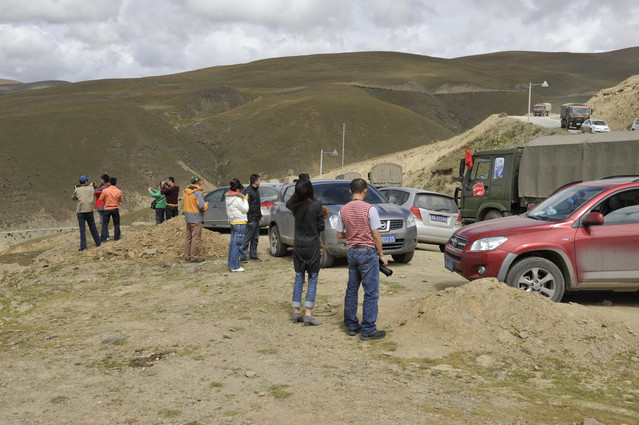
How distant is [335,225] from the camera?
442 inches

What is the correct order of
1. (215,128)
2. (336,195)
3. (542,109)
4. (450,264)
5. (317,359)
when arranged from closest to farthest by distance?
(317,359) < (450,264) < (336,195) < (542,109) < (215,128)

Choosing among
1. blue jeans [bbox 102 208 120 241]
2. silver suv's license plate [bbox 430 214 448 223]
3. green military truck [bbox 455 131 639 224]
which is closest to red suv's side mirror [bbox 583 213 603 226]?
silver suv's license plate [bbox 430 214 448 223]

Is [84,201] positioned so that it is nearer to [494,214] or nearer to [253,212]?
[253,212]

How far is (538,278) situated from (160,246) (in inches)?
380

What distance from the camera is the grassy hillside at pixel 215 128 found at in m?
71.2

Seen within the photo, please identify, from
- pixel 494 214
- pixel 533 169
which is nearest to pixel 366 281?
pixel 494 214

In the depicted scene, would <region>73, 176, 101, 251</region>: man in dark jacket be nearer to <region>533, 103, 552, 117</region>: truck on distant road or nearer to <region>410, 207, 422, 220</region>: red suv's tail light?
<region>410, 207, 422, 220</region>: red suv's tail light

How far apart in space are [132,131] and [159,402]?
8890cm

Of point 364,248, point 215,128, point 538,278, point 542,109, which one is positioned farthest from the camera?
point 215,128

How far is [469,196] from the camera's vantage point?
1769 cm

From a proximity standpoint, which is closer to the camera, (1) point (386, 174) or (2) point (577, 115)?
(1) point (386, 174)

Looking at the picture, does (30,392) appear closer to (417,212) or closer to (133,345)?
(133,345)

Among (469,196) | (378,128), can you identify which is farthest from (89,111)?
(469,196)

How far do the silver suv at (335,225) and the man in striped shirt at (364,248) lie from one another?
425 centimetres
